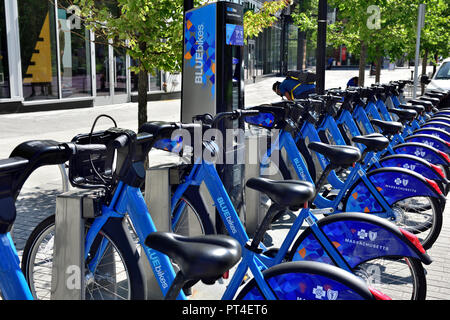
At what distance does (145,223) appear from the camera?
256 centimetres

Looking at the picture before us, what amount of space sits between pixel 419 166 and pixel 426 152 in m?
0.81

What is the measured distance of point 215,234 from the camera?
101 inches

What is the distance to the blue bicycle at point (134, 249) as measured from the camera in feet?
7.32

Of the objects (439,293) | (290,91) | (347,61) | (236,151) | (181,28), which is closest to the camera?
(439,293)

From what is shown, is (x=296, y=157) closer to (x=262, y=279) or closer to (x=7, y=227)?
(x=262, y=279)

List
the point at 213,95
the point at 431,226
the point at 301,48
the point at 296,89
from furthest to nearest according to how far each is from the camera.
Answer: the point at 301,48 < the point at 296,89 < the point at 213,95 < the point at 431,226

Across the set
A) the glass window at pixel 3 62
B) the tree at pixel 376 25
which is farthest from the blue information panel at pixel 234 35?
the glass window at pixel 3 62

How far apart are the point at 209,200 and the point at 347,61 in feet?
200

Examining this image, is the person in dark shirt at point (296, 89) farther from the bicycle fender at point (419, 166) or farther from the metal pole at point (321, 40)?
the bicycle fender at point (419, 166)

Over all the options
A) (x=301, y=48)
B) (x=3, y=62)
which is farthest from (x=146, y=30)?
(x=301, y=48)

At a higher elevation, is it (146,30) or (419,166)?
(146,30)

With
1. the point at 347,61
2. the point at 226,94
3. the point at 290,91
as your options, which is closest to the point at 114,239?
the point at 226,94

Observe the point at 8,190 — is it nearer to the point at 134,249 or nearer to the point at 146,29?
the point at 134,249
